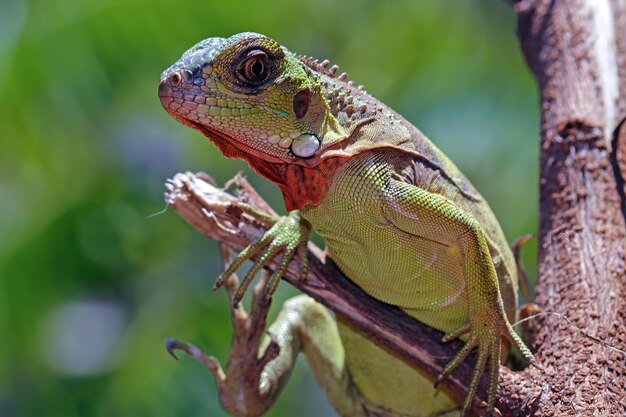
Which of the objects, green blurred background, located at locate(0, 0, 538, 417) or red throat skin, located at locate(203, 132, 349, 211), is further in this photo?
green blurred background, located at locate(0, 0, 538, 417)

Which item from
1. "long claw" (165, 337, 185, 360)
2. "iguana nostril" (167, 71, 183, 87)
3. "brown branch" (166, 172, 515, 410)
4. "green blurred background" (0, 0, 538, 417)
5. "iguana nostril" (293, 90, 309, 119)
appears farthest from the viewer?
"green blurred background" (0, 0, 538, 417)

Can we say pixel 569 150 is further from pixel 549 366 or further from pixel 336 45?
pixel 336 45

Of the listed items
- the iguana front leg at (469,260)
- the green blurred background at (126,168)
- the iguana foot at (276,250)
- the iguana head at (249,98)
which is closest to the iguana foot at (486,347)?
the iguana front leg at (469,260)

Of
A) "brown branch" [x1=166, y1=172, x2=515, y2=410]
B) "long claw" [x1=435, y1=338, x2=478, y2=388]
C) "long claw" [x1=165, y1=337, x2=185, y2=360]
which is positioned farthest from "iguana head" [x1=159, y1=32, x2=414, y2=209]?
"long claw" [x1=165, y1=337, x2=185, y2=360]

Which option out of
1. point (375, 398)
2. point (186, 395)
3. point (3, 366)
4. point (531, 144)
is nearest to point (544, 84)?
point (375, 398)

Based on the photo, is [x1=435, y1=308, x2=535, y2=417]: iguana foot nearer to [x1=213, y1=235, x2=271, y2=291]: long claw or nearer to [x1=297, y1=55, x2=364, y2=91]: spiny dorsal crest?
[x1=213, y1=235, x2=271, y2=291]: long claw

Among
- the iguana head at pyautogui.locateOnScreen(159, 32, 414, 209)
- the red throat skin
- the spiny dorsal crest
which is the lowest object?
the red throat skin
